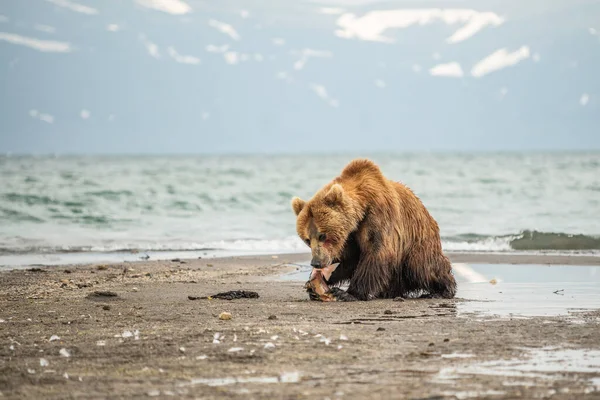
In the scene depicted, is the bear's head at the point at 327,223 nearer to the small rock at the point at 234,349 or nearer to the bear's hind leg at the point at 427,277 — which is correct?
the bear's hind leg at the point at 427,277

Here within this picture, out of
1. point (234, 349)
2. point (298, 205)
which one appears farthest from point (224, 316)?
point (298, 205)

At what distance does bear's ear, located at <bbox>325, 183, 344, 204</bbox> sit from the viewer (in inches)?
317

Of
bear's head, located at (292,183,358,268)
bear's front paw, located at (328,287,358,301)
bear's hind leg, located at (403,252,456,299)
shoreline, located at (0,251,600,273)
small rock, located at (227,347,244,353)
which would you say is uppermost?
bear's head, located at (292,183,358,268)

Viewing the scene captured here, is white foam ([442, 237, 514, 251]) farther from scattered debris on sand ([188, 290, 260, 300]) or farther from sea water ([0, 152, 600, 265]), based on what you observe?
scattered debris on sand ([188, 290, 260, 300])

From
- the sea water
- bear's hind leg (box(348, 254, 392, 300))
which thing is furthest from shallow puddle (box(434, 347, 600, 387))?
the sea water

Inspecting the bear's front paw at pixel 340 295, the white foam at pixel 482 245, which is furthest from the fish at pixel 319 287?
the white foam at pixel 482 245

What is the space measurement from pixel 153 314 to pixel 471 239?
464 inches

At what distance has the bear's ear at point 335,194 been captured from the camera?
8.05 meters

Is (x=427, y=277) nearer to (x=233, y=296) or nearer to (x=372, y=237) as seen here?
(x=372, y=237)

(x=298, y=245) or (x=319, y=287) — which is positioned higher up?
(x=319, y=287)

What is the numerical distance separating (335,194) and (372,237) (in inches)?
24.8

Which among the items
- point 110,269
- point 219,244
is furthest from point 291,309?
point 219,244

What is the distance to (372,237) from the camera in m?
8.44

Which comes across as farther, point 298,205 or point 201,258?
A: point 201,258
